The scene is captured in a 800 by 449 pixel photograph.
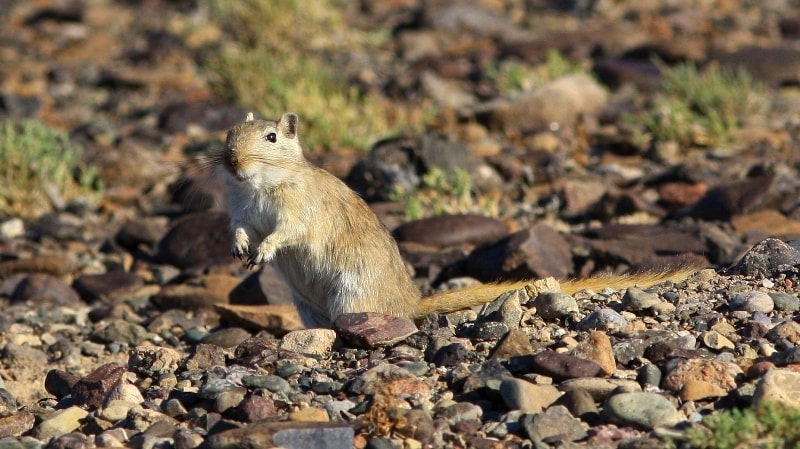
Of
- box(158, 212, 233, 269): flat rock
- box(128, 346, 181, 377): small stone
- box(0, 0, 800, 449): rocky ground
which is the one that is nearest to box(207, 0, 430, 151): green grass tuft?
box(0, 0, 800, 449): rocky ground

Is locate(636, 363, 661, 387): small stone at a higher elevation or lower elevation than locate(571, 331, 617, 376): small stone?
lower

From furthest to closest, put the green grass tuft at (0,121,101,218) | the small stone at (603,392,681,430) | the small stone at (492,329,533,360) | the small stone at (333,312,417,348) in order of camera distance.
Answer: the green grass tuft at (0,121,101,218), the small stone at (333,312,417,348), the small stone at (492,329,533,360), the small stone at (603,392,681,430)

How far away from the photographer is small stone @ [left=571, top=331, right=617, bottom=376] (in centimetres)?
518

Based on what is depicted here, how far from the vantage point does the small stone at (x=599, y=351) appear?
17.0 feet

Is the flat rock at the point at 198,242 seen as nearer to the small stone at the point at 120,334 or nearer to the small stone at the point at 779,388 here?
the small stone at the point at 120,334

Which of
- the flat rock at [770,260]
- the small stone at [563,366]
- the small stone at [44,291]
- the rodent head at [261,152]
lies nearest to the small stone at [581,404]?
the small stone at [563,366]

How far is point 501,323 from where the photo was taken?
5.80 meters

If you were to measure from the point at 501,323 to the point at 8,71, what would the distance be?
12509mm

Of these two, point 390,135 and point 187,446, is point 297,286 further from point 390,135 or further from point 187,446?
point 390,135

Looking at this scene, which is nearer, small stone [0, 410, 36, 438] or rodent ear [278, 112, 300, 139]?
small stone [0, 410, 36, 438]

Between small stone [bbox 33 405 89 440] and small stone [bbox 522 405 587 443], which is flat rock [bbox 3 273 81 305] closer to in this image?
small stone [bbox 33 405 89 440]

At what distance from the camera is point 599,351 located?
17.1 ft

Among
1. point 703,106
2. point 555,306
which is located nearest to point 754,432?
point 555,306

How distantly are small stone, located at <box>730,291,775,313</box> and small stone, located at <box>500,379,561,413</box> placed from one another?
50.1 inches
